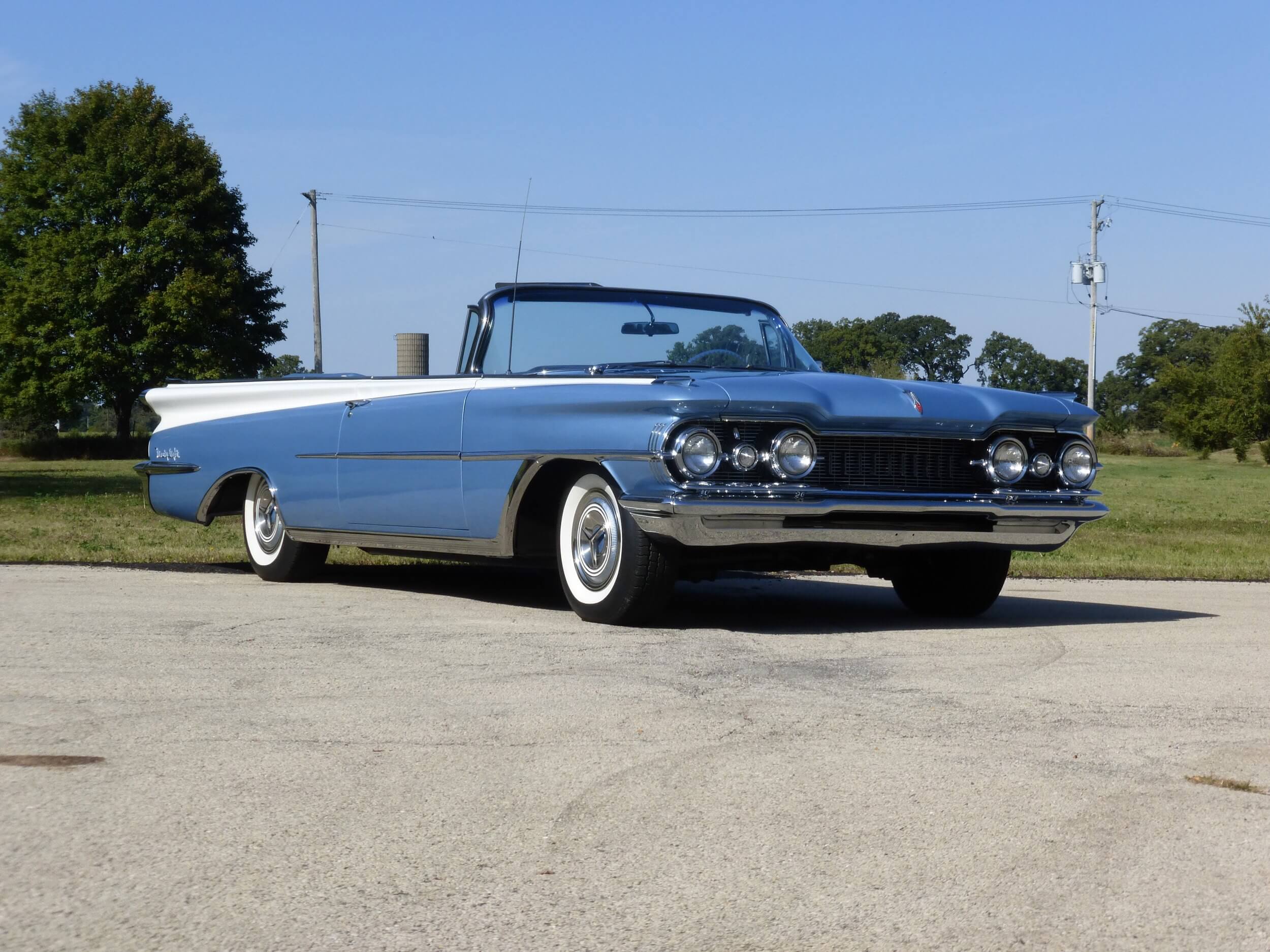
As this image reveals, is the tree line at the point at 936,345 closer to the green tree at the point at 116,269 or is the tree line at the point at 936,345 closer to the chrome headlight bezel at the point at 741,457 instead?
the green tree at the point at 116,269

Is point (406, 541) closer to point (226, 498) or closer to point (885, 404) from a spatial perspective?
point (226, 498)

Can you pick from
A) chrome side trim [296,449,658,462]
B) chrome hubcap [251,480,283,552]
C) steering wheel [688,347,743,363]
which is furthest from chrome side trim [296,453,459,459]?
steering wheel [688,347,743,363]

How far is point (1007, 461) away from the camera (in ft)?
22.3

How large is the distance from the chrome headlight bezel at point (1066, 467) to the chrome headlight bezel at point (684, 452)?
6.00 ft

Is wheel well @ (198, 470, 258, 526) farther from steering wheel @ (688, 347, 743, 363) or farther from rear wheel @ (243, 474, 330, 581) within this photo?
steering wheel @ (688, 347, 743, 363)

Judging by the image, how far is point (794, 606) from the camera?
25.6 feet

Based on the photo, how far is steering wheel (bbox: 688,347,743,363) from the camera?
7.79 metres

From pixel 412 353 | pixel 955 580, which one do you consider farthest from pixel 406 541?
pixel 955 580

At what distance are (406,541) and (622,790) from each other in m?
4.48

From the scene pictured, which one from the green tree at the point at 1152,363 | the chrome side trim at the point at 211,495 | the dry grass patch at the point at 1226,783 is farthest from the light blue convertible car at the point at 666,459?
the green tree at the point at 1152,363

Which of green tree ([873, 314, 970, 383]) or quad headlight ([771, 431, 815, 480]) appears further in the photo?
green tree ([873, 314, 970, 383])

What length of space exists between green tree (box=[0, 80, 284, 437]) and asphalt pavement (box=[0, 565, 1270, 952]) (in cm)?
4377

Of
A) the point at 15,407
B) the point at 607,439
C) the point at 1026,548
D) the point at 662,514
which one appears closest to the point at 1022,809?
the point at 662,514

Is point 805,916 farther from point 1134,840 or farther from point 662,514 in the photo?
point 662,514
